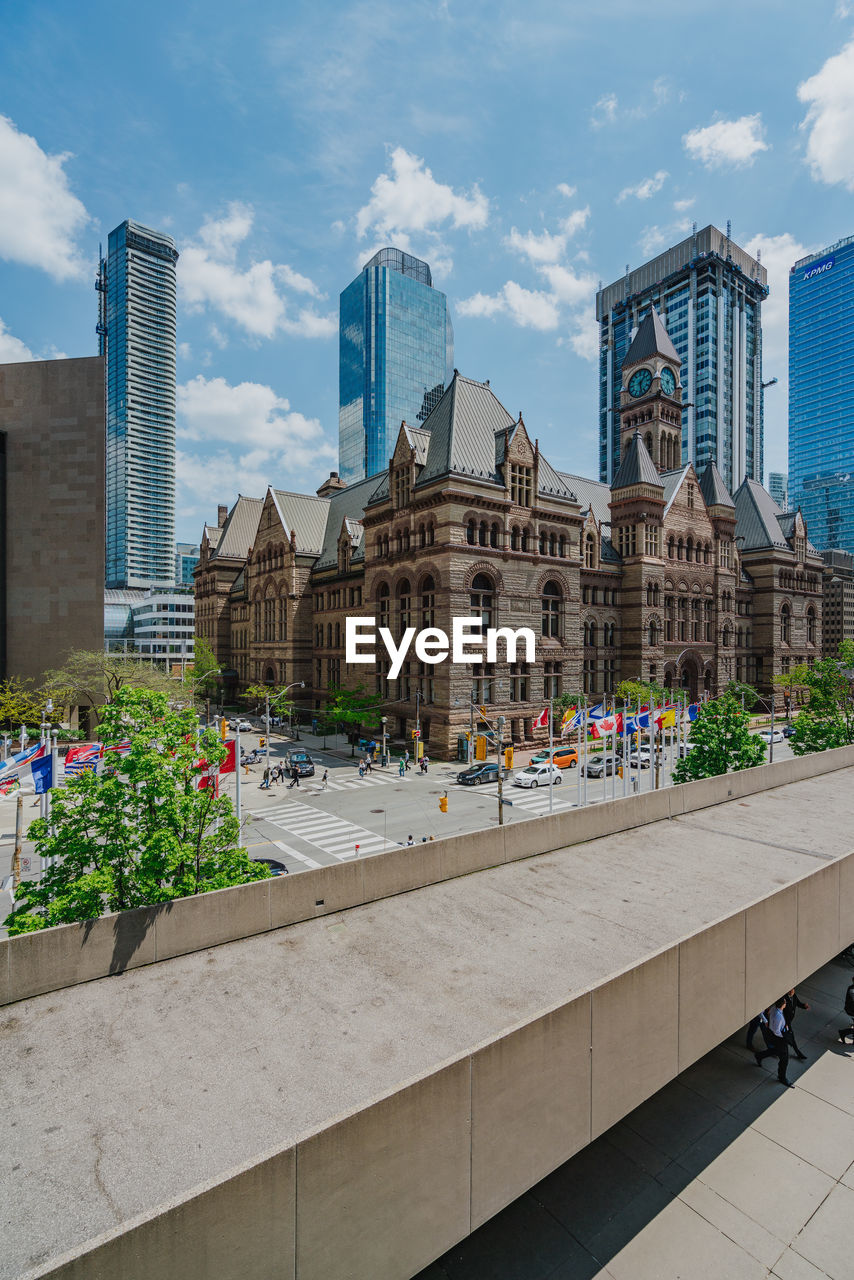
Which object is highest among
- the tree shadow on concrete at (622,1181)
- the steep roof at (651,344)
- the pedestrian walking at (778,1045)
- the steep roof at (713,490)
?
the steep roof at (651,344)

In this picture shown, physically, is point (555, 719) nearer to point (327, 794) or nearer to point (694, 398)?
point (327, 794)

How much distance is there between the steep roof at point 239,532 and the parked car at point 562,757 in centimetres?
5539

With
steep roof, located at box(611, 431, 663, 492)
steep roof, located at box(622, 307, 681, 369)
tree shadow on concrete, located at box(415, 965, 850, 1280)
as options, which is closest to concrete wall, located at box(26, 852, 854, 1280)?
tree shadow on concrete, located at box(415, 965, 850, 1280)

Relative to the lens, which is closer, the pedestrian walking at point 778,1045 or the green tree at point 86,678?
the pedestrian walking at point 778,1045

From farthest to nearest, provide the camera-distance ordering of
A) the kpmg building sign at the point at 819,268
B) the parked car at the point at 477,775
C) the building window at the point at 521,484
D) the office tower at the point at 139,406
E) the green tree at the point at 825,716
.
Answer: the office tower at the point at 139,406, the kpmg building sign at the point at 819,268, the building window at the point at 521,484, the parked car at the point at 477,775, the green tree at the point at 825,716

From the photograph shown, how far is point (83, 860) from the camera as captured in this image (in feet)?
45.1

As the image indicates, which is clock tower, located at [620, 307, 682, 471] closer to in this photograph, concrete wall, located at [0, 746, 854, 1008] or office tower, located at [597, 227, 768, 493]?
office tower, located at [597, 227, 768, 493]

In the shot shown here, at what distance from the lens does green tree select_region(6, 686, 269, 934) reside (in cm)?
1306

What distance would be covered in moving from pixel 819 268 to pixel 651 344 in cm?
13031

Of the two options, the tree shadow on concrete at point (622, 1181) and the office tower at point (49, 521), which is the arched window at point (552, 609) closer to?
the office tower at point (49, 521)

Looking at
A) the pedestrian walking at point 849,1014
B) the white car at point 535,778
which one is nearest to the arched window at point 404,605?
the white car at point 535,778

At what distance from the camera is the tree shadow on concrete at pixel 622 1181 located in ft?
31.7

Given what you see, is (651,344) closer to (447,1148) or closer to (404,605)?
(404,605)

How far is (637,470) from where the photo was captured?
204 ft
